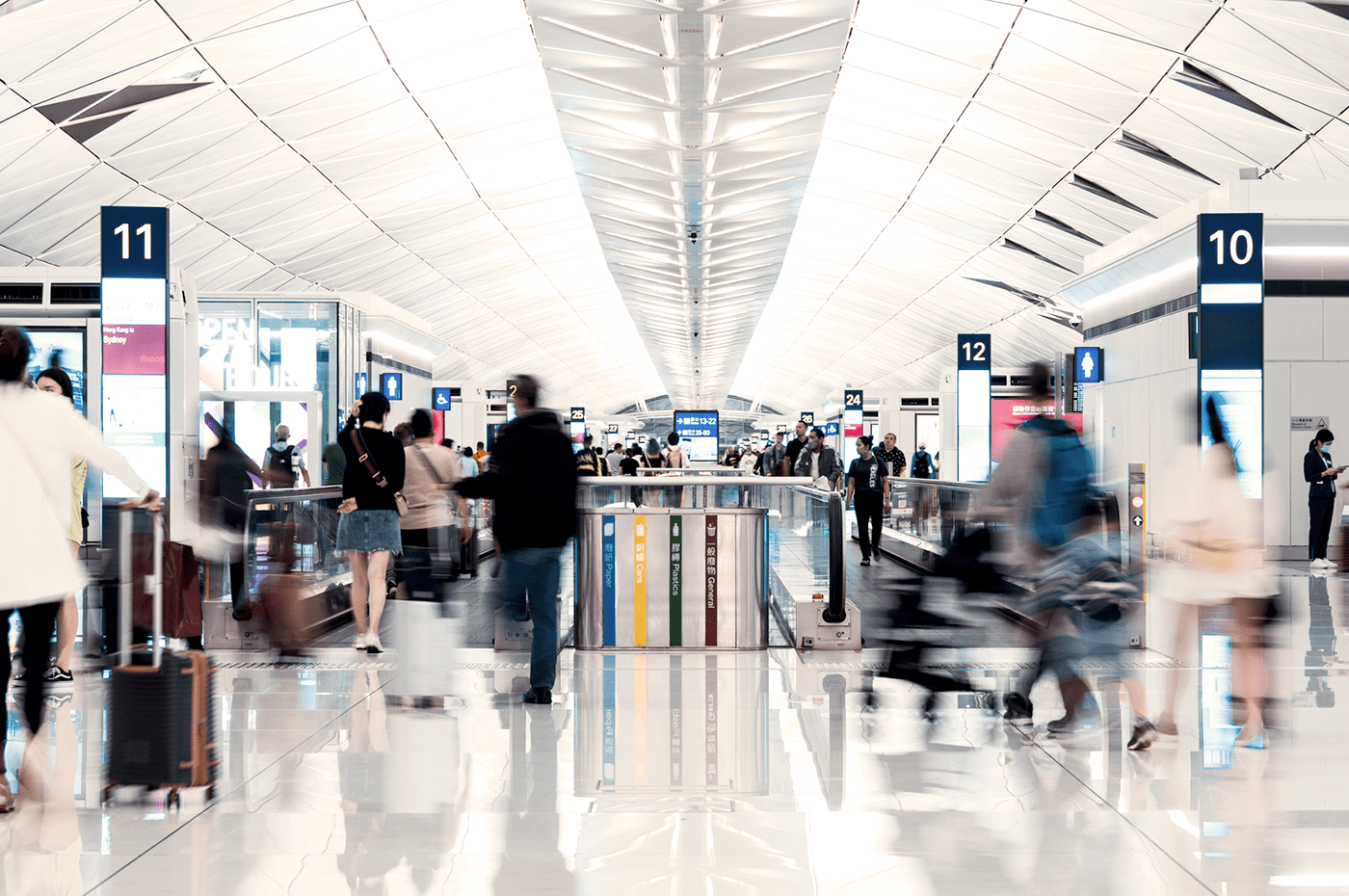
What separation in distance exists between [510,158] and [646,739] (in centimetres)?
2625

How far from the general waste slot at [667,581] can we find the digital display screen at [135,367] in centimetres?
374

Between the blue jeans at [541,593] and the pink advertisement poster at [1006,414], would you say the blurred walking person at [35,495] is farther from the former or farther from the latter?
the pink advertisement poster at [1006,414]

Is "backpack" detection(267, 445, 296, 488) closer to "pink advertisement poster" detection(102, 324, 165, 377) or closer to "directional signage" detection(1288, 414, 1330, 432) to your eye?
"pink advertisement poster" detection(102, 324, 165, 377)

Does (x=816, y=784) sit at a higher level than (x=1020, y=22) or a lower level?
lower

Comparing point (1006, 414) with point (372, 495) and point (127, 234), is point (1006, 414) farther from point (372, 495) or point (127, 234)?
point (372, 495)

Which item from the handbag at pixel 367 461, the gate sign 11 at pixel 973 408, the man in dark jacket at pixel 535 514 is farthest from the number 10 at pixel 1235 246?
the gate sign 11 at pixel 973 408

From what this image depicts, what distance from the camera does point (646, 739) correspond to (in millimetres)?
6016

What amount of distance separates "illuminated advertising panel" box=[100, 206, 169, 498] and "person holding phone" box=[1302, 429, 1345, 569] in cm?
1314

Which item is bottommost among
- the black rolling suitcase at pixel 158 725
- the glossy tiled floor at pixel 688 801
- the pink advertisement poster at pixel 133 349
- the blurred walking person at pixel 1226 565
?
the glossy tiled floor at pixel 688 801

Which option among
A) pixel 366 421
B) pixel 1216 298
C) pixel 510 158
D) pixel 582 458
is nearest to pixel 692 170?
pixel 510 158

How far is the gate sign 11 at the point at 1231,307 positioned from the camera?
11383 millimetres

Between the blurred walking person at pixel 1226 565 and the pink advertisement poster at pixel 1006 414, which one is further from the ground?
the pink advertisement poster at pixel 1006 414

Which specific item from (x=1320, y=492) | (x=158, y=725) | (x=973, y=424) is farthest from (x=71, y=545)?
(x=973, y=424)

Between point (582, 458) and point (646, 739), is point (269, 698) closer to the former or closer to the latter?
point (646, 739)
